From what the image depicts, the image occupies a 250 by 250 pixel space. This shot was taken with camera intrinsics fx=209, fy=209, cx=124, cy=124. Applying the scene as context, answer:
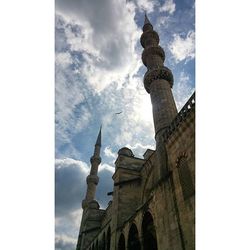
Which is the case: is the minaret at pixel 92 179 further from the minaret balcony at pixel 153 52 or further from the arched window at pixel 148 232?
the minaret balcony at pixel 153 52

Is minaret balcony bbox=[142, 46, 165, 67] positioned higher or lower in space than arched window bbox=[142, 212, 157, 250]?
higher

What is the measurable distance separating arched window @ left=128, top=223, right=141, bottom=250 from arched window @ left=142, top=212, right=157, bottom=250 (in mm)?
923

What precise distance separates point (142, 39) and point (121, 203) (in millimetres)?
11970

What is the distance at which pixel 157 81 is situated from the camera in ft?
40.5

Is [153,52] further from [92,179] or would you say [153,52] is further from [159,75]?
[92,179]

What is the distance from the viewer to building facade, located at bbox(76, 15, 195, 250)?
6715 mm

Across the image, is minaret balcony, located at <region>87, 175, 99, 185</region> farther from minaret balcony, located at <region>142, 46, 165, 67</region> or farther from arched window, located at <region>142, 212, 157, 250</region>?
arched window, located at <region>142, 212, 157, 250</region>

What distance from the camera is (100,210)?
24.1 m

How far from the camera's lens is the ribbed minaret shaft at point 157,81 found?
10609 mm

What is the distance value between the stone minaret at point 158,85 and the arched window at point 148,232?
2.76 metres

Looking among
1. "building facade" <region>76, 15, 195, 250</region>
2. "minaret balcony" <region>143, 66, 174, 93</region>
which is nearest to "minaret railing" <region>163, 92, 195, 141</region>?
"building facade" <region>76, 15, 195, 250</region>

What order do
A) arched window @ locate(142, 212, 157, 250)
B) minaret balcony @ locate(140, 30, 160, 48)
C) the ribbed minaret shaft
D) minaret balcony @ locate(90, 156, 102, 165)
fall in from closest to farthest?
arched window @ locate(142, 212, 157, 250) < the ribbed minaret shaft < minaret balcony @ locate(140, 30, 160, 48) < minaret balcony @ locate(90, 156, 102, 165)

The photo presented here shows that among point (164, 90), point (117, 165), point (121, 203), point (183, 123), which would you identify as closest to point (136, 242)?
point (121, 203)

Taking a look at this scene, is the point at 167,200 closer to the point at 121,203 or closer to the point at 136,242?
the point at 136,242
